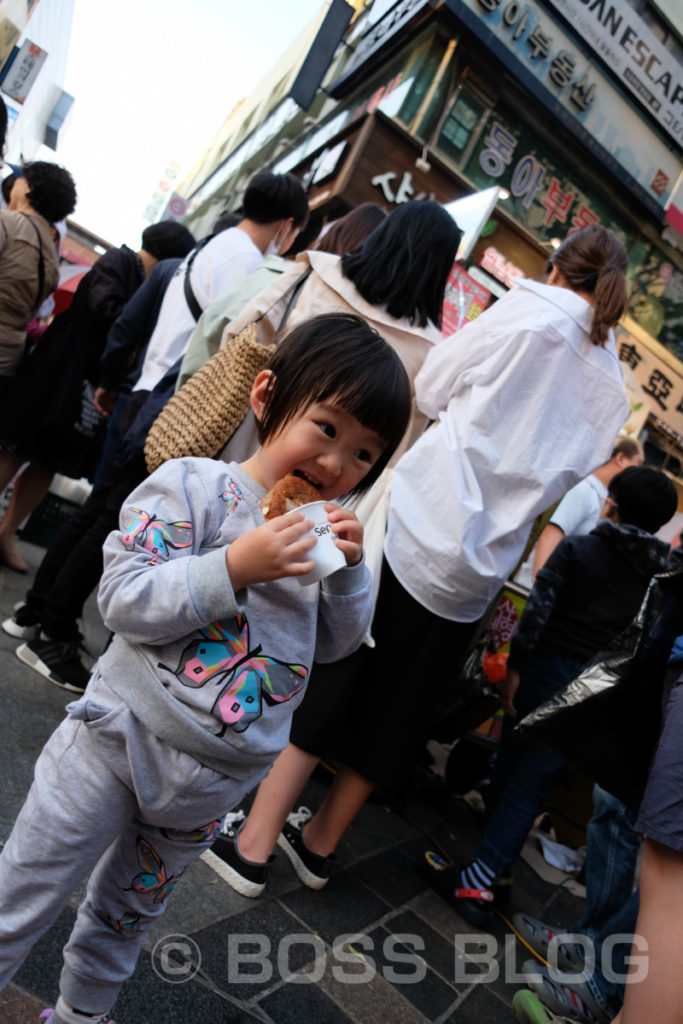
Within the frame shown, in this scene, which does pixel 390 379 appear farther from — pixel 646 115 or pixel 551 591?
pixel 646 115

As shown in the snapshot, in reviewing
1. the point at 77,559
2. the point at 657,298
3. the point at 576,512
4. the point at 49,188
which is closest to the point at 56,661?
the point at 77,559

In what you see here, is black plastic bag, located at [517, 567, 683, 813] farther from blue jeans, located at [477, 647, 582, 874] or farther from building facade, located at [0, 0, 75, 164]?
building facade, located at [0, 0, 75, 164]

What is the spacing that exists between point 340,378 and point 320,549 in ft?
1.18

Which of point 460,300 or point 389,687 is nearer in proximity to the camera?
point 389,687

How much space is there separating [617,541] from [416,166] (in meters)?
7.08

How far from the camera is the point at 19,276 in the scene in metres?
3.17

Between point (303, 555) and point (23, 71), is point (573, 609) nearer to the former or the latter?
point (303, 555)

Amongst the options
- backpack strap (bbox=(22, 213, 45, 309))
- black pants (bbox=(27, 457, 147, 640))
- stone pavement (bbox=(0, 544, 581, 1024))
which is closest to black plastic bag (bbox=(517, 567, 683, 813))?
stone pavement (bbox=(0, 544, 581, 1024))

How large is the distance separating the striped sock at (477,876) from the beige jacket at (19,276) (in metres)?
3.20

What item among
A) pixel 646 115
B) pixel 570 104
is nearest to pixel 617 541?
pixel 570 104

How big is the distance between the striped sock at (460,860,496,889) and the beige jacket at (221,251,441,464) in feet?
6.60

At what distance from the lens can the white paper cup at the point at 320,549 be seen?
3.43ft

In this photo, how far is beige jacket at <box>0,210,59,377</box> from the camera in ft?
10.2

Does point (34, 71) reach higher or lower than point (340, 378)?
higher
